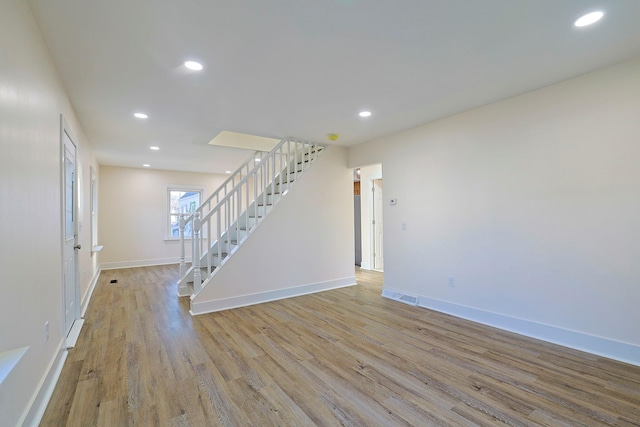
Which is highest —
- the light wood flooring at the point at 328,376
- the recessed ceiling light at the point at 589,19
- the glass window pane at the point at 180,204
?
the recessed ceiling light at the point at 589,19

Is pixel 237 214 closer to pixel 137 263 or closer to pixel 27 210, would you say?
pixel 27 210

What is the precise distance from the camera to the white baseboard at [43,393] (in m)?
1.69

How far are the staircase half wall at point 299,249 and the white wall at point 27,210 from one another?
181cm

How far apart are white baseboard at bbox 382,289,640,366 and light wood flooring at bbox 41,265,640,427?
0.34 ft

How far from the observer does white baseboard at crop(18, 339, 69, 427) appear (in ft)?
5.53

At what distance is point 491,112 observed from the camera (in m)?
3.29

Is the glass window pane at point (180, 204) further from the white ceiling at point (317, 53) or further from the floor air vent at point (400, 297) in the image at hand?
the floor air vent at point (400, 297)

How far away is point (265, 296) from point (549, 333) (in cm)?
341

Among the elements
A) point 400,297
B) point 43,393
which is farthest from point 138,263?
point 400,297

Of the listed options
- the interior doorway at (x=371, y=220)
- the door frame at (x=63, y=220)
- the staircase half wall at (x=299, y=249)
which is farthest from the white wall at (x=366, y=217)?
the door frame at (x=63, y=220)

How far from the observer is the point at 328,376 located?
228cm

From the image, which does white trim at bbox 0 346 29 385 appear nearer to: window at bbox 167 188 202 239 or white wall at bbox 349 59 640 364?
white wall at bbox 349 59 640 364

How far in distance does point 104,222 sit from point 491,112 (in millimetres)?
8097

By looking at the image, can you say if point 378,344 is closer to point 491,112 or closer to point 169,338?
point 169,338
